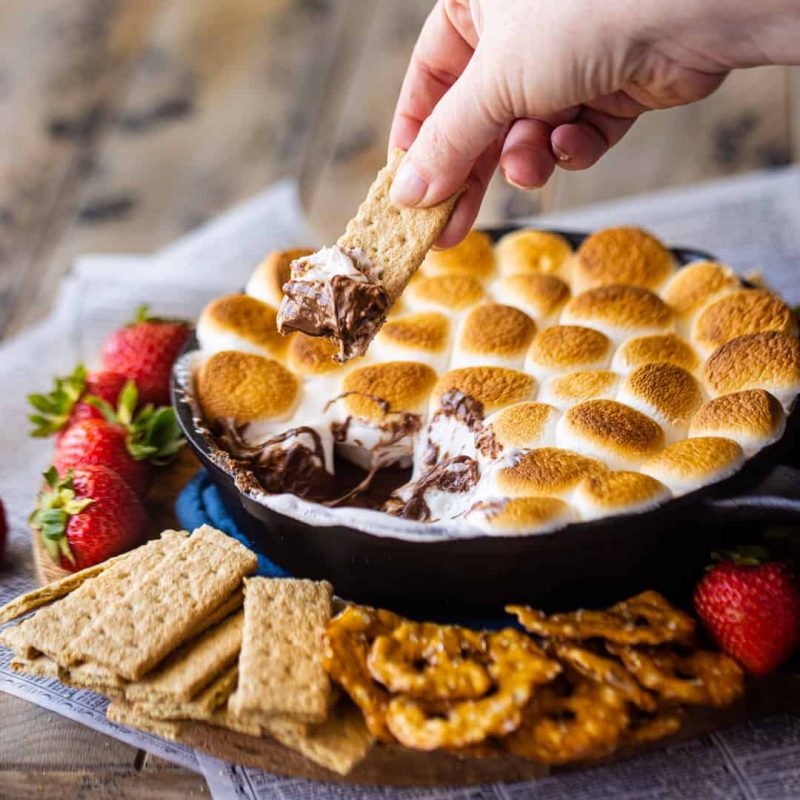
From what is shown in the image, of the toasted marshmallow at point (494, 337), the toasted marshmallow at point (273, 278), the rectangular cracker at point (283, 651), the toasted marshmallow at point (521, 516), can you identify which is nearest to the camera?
the rectangular cracker at point (283, 651)

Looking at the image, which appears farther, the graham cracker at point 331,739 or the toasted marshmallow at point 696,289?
the toasted marshmallow at point 696,289

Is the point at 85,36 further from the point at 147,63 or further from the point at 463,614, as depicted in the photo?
the point at 463,614

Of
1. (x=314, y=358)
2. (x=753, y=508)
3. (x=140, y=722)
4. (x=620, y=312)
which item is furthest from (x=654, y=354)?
(x=140, y=722)

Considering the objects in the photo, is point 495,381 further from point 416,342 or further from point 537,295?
point 537,295

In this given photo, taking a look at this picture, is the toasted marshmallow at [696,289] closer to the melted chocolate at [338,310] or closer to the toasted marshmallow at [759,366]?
the toasted marshmallow at [759,366]

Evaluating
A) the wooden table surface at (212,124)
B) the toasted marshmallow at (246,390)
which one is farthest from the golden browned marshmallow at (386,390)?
the wooden table surface at (212,124)

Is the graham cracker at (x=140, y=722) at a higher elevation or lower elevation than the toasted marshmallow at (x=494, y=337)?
lower

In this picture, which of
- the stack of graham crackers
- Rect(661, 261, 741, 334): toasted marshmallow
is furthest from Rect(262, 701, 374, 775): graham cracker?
Rect(661, 261, 741, 334): toasted marshmallow
